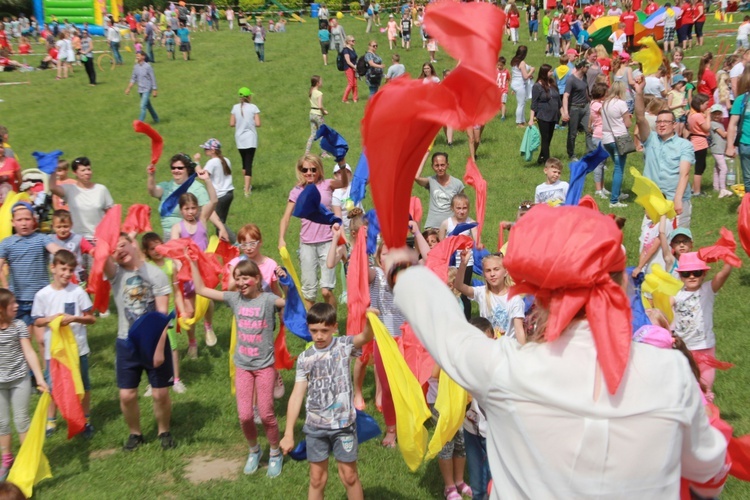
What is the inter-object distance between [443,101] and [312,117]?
1543cm

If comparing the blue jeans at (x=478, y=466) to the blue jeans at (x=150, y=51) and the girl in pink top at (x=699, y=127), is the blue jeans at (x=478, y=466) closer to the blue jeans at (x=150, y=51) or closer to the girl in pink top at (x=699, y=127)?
the girl in pink top at (x=699, y=127)

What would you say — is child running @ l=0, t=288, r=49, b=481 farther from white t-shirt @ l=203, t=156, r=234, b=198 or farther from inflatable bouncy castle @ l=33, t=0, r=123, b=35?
inflatable bouncy castle @ l=33, t=0, r=123, b=35

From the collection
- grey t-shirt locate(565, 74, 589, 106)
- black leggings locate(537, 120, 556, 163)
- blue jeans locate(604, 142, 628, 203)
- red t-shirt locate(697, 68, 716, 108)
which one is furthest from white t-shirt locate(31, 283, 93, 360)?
red t-shirt locate(697, 68, 716, 108)

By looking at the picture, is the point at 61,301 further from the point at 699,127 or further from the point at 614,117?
the point at 699,127

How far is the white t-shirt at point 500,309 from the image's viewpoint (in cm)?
625

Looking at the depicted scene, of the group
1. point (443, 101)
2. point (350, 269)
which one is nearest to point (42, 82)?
point (350, 269)

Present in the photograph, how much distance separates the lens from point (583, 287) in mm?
2363

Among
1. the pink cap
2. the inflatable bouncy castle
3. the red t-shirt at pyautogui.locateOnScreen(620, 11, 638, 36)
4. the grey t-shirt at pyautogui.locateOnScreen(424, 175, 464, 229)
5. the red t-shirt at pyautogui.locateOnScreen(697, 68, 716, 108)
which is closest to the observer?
the pink cap

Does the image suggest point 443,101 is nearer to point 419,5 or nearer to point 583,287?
point 583,287

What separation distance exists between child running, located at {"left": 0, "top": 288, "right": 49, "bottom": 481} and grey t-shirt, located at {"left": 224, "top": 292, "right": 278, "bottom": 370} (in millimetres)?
1666

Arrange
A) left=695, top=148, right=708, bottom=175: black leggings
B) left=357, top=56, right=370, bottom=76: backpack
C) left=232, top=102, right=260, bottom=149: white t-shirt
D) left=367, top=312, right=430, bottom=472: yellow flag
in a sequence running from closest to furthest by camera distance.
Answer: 1. left=367, top=312, right=430, bottom=472: yellow flag
2. left=695, top=148, right=708, bottom=175: black leggings
3. left=232, top=102, right=260, bottom=149: white t-shirt
4. left=357, top=56, right=370, bottom=76: backpack

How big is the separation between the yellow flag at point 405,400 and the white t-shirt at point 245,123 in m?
9.98

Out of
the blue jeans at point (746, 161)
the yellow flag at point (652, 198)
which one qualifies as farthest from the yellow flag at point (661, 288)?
the blue jeans at point (746, 161)

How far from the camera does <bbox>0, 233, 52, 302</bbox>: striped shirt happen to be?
7.93 meters
